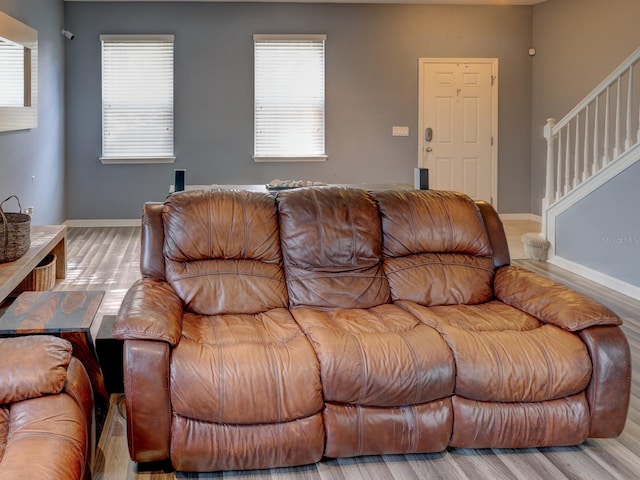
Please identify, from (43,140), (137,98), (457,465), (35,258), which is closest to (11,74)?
(43,140)

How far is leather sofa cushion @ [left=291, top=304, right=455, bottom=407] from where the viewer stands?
2314mm

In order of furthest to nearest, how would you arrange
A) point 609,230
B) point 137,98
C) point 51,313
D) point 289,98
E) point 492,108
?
point 492,108 → point 289,98 → point 137,98 → point 609,230 → point 51,313

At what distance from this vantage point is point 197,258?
2938mm

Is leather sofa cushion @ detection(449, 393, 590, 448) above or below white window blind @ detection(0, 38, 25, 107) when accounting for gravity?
→ below

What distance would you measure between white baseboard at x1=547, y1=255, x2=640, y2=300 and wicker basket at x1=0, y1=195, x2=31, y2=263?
169 inches

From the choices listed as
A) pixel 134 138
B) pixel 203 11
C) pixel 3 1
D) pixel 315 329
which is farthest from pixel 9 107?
pixel 315 329

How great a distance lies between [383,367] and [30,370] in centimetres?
116

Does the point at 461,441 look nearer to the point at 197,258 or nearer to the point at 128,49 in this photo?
the point at 197,258

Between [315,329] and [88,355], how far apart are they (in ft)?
2.95

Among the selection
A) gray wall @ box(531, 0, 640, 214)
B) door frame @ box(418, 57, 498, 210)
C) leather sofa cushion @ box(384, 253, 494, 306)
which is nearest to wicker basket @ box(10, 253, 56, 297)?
leather sofa cushion @ box(384, 253, 494, 306)

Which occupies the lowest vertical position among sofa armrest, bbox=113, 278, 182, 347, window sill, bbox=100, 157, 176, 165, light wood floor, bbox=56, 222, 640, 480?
light wood floor, bbox=56, 222, 640, 480

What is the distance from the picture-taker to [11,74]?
5.42 metres

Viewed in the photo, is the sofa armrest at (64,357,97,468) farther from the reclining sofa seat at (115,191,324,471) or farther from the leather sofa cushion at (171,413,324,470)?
the leather sofa cushion at (171,413,324,470)

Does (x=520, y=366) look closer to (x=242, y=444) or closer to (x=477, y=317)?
(x=477, y=317)
